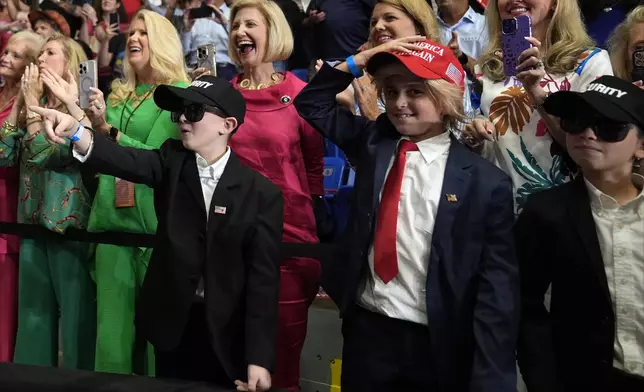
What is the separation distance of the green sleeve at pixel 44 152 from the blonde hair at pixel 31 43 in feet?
2.15

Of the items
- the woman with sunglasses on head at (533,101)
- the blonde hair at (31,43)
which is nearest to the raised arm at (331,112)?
the woman with sunglasses on head at (533,101)

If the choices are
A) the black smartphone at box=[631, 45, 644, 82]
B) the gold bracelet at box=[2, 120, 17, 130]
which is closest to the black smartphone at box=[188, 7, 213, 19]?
the gold bracelet at box=[2, 120, 17, 130]

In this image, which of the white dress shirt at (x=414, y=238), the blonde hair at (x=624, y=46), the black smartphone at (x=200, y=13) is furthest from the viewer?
the black smartphone at (x=200, y=13)

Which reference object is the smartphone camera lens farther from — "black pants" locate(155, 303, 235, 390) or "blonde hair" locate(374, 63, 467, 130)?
"black pants" locate(155, 303, 235, 390)

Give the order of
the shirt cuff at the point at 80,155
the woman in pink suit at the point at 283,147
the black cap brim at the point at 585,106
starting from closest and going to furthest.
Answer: the black cap brim at the point at 585,106, the shirt cuff at the point at 80,155, the woman in pink suit at the point at 283,147

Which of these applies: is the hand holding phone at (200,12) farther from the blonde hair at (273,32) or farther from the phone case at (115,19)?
the blonde hair at (273,32)

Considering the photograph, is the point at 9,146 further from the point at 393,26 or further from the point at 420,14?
the point at 420,14

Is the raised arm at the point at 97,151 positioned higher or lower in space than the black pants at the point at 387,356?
higher

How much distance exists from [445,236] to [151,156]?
99 cm

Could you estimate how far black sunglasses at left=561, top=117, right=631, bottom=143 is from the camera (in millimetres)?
1914

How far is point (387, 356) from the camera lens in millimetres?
2145

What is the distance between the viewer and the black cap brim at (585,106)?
190 centimetres

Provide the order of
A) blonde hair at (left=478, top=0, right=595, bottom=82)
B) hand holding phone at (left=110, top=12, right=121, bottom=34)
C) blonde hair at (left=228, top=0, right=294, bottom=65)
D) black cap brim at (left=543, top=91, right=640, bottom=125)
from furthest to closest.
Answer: hand holding phone at (left=110, top=12, right=121, bottom=34) < blonde hair at (left=228, top=0, right=294, bottom=65) < blonde hair at (left=478, top=0, right=595, bottom=82) < black cap brim at (left=543, top=91, right=640, bottom=125)

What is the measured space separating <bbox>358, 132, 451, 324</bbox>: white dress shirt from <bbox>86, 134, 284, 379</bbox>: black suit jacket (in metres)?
0.37
